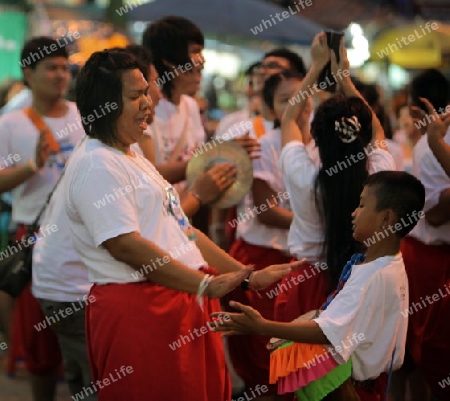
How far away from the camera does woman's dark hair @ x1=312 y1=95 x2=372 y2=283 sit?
367cm

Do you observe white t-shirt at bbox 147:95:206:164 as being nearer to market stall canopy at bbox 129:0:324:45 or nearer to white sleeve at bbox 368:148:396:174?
white sleeve at bbox 368:148:396:174

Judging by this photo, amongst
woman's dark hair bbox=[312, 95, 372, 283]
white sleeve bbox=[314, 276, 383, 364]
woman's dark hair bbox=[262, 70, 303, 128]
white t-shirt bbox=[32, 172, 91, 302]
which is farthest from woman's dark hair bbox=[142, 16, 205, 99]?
white sleeve bbox=[314, 276, 383, 364]

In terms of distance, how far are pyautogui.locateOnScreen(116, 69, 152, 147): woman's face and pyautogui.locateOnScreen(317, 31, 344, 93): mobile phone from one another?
1.12 metres

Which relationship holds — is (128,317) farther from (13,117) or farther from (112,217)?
(13,117)

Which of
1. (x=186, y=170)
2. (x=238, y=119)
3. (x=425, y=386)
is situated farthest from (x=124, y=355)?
(x=238, y=119)

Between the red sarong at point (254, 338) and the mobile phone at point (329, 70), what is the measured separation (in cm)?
98

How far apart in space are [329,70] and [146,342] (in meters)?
1.67

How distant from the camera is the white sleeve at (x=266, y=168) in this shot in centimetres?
464

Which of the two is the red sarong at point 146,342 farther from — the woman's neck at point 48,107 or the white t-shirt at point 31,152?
the woman's neck at point 48,107

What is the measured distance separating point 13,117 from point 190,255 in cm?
206

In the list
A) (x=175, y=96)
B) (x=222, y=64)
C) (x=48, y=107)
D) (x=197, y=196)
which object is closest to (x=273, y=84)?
(x=175, y=96)

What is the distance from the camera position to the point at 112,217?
2949mm

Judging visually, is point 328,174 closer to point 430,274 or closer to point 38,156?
point 430,274

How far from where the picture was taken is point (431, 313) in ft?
15.0
